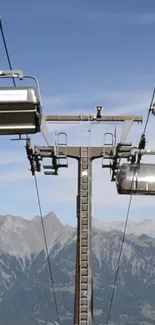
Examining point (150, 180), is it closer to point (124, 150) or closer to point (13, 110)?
point (124, 150)

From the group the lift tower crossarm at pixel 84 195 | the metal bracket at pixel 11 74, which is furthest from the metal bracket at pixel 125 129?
the metal bracket at pixel 11 74

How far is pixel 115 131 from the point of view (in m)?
24.5

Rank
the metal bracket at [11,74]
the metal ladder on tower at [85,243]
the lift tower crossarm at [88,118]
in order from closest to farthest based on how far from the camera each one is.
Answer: the metal bracket at [11,74] → the metal ladder on tower at [85,243] → the lift tower crossarm at [88,118]

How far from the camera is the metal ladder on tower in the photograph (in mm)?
25344

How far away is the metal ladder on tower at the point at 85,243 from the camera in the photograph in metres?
25.3

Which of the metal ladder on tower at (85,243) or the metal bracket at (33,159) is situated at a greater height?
the metal bracket at (33,159)

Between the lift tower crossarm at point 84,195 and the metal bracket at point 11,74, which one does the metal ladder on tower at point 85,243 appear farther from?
the metal bracket at point 11,74

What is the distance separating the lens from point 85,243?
26141mm

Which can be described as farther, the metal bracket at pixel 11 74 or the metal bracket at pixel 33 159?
the metal bracket at pixel 33 159

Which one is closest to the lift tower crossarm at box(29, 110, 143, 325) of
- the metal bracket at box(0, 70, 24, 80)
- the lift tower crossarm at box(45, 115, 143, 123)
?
the lift tower crossarm at box(45, 115, 143, 123)

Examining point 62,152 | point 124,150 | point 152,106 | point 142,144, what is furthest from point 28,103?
point 62,152

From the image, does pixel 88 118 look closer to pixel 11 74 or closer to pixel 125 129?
pixel 125 129

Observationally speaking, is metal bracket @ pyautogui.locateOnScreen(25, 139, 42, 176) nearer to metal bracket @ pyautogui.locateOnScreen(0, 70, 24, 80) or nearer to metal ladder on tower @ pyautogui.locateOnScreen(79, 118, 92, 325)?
metal ladder on tower @ pyautogui.locateOnScreen(79, 118, 92, 325)

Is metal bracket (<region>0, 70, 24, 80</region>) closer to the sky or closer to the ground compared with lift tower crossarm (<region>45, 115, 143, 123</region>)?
closer to the sky
